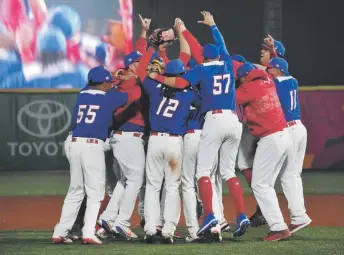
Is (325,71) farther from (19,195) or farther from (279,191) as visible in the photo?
(19,195)

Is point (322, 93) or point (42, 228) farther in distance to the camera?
point (322, 93)

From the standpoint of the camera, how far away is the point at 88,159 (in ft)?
31.9

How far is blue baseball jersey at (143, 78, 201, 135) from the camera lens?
997 centimetres

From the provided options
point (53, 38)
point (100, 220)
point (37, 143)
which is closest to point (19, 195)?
point (37, 143)

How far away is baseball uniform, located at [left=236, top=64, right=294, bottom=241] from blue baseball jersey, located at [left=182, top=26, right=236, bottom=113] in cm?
38

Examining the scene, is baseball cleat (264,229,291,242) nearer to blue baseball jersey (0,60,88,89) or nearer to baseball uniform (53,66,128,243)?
baseball uniform (53,66,128,243)

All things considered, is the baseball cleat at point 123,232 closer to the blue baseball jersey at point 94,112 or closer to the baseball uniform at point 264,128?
the blue baseball jersey at point 94,112

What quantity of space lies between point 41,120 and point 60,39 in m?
6.65

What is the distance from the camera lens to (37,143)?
17.7 meters

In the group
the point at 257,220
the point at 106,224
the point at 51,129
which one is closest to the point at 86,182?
the point at 106,224

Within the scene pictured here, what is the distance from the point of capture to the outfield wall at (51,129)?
1770 cm

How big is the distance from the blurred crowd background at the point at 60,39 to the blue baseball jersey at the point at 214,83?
1360 centimetres

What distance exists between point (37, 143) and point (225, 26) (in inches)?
339

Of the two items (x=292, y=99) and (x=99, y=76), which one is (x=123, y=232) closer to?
(x=99, y=76)
